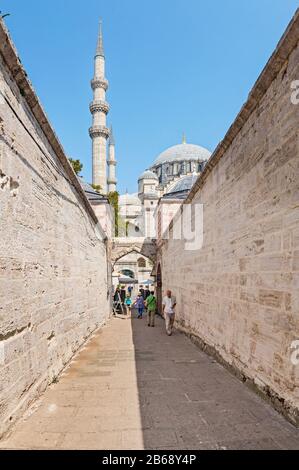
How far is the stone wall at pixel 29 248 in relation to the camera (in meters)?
3.09

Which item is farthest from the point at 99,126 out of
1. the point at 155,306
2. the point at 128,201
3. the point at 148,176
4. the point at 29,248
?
the point at 128,201

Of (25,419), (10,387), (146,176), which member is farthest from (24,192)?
(146,176)

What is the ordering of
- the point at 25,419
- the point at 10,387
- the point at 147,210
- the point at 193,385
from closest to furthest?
the point at 10,387
the point at 25,419
the point at 193,385
the point at 147,210

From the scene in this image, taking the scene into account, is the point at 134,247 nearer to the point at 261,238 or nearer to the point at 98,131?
the point at 98,131

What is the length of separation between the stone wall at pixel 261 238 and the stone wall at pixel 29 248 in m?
2.45

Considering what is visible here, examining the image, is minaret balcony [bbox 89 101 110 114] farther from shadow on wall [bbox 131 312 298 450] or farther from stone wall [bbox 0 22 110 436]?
shadow on wall [bbox 131 312 298 450]

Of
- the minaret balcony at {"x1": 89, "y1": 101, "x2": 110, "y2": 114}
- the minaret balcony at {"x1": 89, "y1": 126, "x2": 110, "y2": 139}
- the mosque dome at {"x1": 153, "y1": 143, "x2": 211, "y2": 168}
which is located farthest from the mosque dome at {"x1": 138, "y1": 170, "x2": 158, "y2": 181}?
the minaret balcony at {"x1": 89, "y1": 101, "x2": 110, "y2": 114}

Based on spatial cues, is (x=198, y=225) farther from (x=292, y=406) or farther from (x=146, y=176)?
(x=146, y=176)

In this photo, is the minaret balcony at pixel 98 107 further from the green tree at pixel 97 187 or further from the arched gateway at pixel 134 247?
the arched gateway at pixel 134 247

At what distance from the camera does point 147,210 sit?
52.4 metres

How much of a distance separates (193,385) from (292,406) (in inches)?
60.8

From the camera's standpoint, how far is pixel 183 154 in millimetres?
58500

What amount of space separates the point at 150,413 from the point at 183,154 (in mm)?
57324

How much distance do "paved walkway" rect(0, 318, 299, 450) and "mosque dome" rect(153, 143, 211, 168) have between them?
54222 mm
